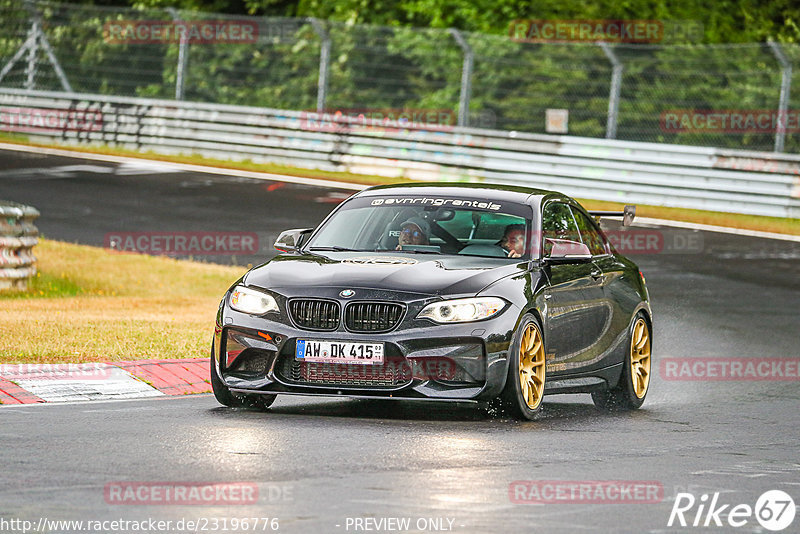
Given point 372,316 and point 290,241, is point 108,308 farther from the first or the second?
point 372,316

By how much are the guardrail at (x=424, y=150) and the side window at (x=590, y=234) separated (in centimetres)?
1455

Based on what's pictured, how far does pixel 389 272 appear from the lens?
10.1 m

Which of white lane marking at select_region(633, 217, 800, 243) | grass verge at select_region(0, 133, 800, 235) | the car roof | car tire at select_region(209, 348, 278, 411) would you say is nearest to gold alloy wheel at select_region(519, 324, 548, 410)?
the car roof

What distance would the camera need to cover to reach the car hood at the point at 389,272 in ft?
32.5

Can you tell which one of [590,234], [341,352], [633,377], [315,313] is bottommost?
[633,377]

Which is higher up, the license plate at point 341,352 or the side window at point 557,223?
the side window at point 557,223

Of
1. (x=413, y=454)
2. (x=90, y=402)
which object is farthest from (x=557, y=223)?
(x=90, y=402)

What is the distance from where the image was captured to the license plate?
9.70 meters

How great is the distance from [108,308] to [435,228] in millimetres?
5900

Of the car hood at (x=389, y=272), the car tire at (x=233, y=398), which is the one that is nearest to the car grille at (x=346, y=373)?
the car hood at (x=389, y=272)

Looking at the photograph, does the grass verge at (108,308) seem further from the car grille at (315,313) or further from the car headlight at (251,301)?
the car grille at (315,313)

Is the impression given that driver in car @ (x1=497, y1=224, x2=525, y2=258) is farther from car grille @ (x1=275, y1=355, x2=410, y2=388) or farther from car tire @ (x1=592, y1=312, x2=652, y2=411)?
car grille @ (x1=275, y1=355, x2=410, y2=388)

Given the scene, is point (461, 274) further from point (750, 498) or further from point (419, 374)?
point (750, 498)

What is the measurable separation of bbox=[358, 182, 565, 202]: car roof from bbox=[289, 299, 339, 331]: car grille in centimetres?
181
